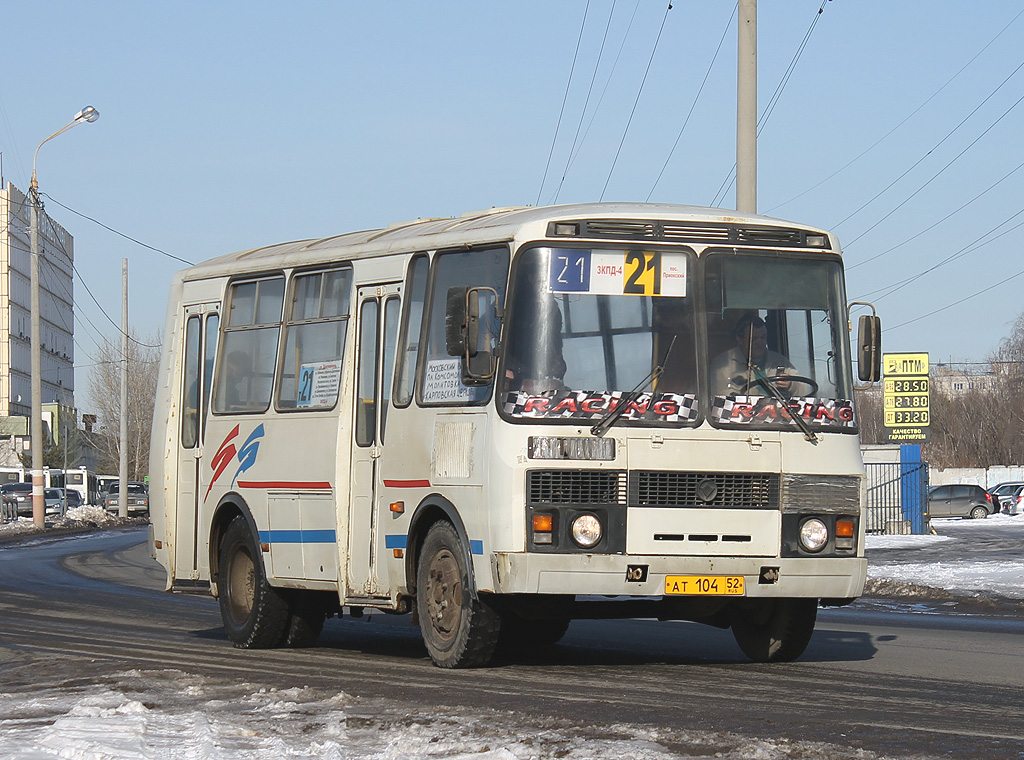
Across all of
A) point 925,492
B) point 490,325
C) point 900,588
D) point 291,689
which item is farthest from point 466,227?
point 925,492

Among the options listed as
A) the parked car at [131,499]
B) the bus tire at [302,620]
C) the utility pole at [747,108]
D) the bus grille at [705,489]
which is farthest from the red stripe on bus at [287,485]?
the parked car at [131,499]

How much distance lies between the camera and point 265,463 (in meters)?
13.4

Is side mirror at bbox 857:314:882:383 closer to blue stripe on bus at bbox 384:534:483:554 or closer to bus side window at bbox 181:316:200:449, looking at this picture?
blue stripe on bus at bbox 384:534:483:554

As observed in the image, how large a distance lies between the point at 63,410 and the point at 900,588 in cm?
11770

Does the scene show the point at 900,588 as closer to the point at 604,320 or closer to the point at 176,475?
the point at 176,475

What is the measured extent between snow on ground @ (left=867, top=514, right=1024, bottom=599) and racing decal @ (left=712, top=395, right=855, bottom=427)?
9715mm

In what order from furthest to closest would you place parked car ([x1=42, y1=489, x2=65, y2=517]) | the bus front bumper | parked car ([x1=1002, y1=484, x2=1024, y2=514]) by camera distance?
1. parked car ([x1=42, y1=489, x2=65, y2=517])
2. parked car ([x1=1002, y1=484, x2=1024, y2=514])
3. the bus front bumper

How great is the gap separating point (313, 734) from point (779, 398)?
4323 millimetres

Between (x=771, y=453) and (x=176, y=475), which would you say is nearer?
Result: (x=771, y=453)

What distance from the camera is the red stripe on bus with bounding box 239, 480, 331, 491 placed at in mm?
12609

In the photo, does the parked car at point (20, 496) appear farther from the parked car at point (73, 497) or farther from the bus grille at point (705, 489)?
the bus grille at point (705, 489)

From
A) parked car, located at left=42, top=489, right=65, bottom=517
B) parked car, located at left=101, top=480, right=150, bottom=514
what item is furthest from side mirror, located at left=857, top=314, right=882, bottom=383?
parked car, located at left=42, top=489, right=65, bottom=517

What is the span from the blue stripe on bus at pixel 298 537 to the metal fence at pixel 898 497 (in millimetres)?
25554

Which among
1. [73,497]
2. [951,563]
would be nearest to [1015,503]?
[951,563]
